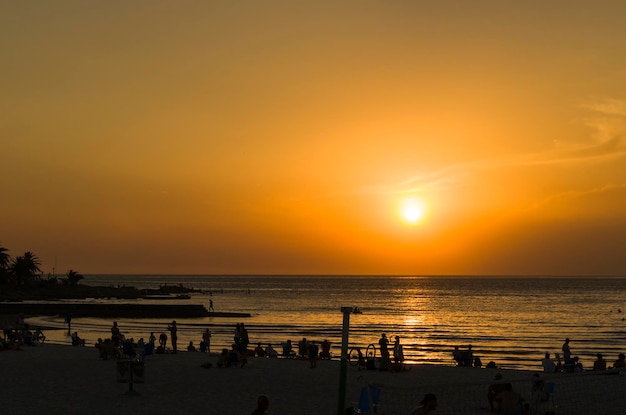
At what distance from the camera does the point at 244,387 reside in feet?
70.1

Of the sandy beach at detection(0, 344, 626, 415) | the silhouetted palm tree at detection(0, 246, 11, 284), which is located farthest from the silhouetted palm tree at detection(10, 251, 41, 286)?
the sandy beach at detection(0, 344, 626, 415)

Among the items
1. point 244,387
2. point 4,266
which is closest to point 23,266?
point 4,266

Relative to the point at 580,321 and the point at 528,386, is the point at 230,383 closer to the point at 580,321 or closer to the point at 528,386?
the point at 528,386

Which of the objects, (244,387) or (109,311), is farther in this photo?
(109,311)

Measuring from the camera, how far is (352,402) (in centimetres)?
1888

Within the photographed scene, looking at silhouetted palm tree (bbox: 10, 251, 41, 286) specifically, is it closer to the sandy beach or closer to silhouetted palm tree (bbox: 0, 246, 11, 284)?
silhouetted palm tree (bbox: 0, 246, 11, 284)

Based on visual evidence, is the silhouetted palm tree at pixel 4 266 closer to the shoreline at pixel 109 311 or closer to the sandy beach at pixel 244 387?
the shoreline at pixel 109 311

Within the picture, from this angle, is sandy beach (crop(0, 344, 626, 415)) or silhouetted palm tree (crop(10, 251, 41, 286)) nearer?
sandy beach (crop(0, 344, 626, 415))

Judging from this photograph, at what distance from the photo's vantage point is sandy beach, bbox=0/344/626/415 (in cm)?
1789

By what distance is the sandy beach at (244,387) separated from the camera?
58.7 feet

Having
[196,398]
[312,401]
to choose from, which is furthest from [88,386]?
[312,401]

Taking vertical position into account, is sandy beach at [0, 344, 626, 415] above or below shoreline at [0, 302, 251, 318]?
below

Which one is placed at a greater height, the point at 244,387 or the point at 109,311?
the point at 109,311

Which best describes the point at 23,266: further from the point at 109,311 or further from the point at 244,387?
the point at 244,387
